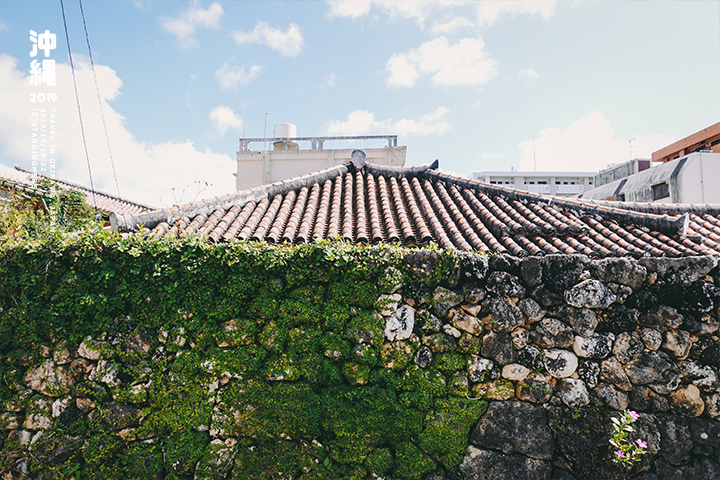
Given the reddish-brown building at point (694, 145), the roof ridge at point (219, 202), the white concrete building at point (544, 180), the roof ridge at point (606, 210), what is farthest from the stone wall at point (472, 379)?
the white concrete building at point (544, 180)

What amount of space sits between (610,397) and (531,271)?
1.57 m

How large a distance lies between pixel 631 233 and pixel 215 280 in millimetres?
6451

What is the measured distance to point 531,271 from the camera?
453cm

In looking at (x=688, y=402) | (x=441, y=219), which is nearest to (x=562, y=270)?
(x=688, y=402)

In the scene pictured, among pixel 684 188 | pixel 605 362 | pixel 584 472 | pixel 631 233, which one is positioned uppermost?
pixel 684 188

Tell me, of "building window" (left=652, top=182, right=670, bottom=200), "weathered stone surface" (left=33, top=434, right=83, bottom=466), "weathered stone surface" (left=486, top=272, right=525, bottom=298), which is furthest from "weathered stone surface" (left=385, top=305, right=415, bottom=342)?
"building window" (left=652, top=182, right=670, bottom=200)

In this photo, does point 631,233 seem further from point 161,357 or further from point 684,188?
point 684,188

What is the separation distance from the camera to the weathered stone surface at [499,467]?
4.29 m

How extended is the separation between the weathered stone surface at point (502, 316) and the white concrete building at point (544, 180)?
1560 inches

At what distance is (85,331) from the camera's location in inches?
176

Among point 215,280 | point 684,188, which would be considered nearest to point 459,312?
point 215,280

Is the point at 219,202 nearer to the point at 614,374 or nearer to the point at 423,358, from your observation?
the point at 423,358

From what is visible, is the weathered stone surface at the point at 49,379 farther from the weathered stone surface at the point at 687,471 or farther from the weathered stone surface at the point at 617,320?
the weathered stone surface at the point at 687,471

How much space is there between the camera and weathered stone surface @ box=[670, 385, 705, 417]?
14.4 ft
